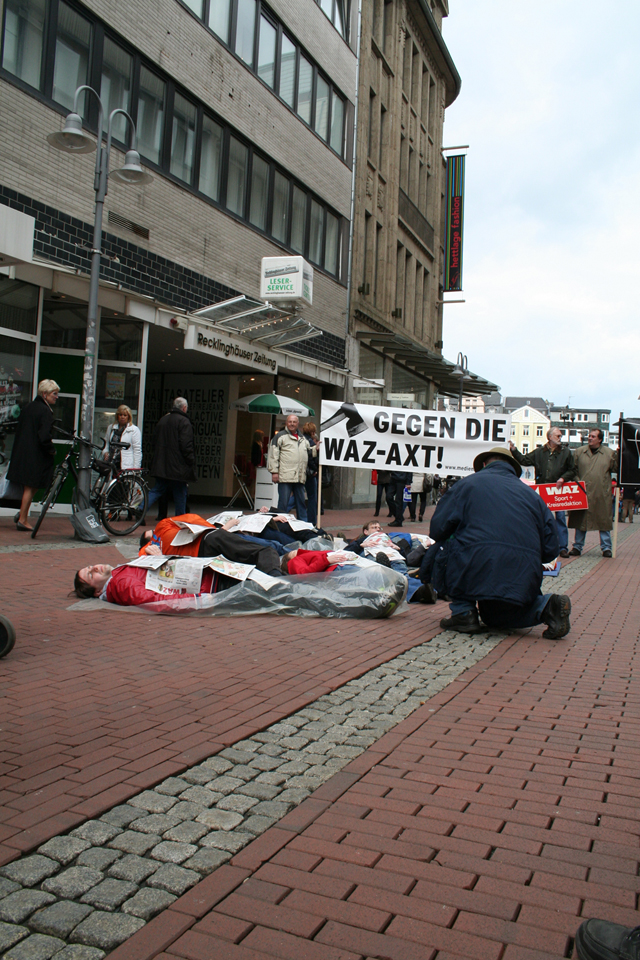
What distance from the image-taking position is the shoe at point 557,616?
6273 mm

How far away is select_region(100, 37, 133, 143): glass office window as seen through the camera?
1391cm

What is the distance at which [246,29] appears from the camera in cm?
1816

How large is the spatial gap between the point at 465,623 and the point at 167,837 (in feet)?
13.3

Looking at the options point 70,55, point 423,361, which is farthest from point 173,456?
point 423,361

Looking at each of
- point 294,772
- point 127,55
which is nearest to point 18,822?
point 294,772

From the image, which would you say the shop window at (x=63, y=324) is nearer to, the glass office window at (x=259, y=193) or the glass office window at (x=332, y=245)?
the glass office window at (x=259, y=193)

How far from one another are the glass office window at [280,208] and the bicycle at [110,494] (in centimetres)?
987

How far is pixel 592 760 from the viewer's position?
3.59 meters

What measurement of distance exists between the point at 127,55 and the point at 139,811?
1454 centimetres

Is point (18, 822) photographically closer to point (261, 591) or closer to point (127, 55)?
point (261, 591)

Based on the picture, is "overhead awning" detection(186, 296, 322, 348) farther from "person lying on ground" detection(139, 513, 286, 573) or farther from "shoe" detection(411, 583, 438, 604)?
"shoe" detection(411, 583, 438, 604)

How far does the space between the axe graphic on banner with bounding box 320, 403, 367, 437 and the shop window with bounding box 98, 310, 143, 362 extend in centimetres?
485

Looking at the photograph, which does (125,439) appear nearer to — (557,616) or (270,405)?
(270,405)

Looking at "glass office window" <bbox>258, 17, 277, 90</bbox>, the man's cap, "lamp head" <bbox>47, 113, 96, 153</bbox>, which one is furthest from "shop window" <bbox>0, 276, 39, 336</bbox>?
"glass office window" <bbox>258, 17, 277, 90</bbox>
